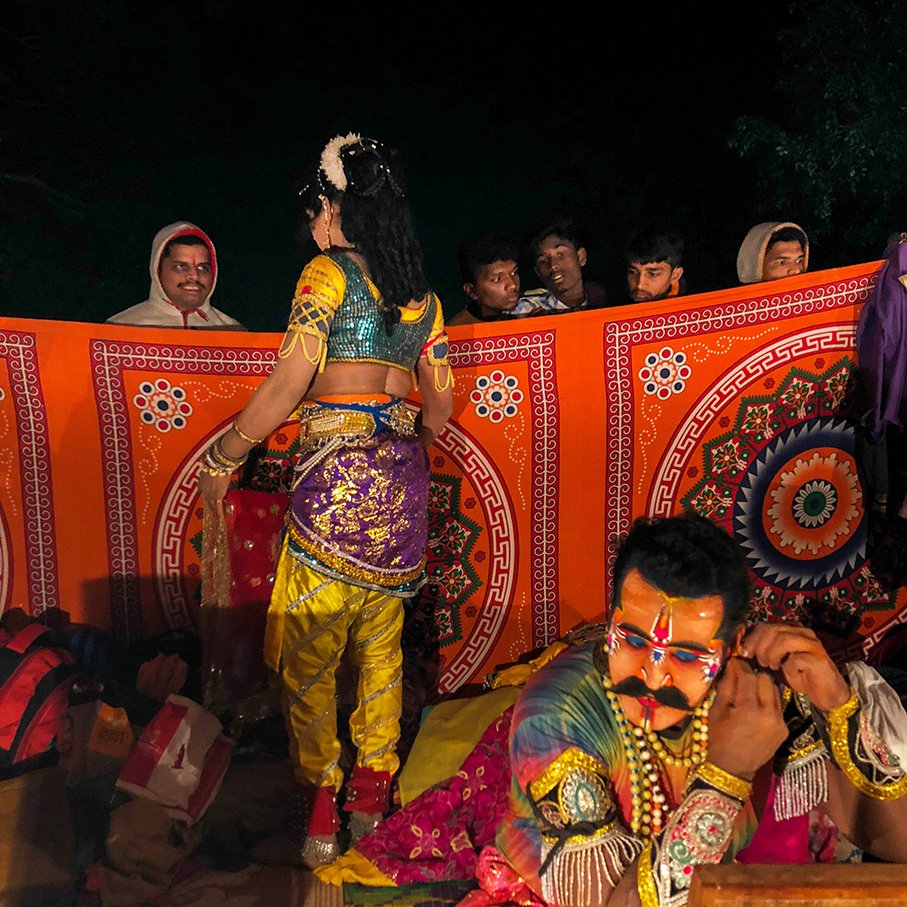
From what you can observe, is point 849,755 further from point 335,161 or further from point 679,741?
point 335,161

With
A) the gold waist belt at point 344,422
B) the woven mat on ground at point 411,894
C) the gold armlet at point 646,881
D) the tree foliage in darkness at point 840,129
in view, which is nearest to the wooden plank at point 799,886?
the gold armlet at point 646,881

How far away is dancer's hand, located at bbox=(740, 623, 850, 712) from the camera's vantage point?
2020 millimetres

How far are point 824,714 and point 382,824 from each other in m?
1.35

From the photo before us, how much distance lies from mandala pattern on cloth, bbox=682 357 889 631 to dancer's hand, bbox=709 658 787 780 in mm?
1668

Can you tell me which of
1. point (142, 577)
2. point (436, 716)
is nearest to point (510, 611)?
point (436, 716)

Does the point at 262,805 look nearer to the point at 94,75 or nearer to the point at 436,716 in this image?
the point at 436,716

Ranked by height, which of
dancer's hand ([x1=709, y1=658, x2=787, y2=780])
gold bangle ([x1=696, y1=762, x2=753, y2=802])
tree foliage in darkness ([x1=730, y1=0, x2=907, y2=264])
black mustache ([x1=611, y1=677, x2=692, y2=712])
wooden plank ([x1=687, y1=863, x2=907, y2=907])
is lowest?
wooden plank ([x1=687, y1=863, x2=907, y2=907])

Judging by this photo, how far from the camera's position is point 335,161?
8.86ft

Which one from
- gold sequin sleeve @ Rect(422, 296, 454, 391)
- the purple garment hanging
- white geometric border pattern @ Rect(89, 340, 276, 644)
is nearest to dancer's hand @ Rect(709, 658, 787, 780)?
gold sequin sleeve @ Rect(422, 296, 454, 391)

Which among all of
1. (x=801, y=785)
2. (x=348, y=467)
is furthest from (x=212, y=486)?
(x=801, y=785)

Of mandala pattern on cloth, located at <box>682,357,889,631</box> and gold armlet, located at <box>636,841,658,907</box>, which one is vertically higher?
mandala pattern on cloth, located at <box>682,357,889,631</box>

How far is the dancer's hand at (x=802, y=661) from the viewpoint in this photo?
6.63 ft

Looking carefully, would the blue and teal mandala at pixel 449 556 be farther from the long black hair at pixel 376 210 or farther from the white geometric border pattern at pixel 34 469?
the white geometric border pattern at pixel 34 469

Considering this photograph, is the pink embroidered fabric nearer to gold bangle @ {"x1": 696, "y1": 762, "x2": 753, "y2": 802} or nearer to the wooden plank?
gold bangle @ {"x1": 696, "y1": 762, "x2": 753, "y2": 802}
